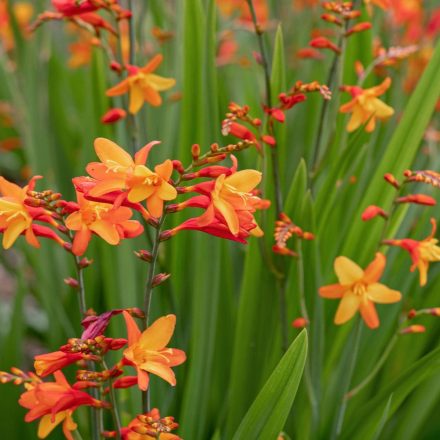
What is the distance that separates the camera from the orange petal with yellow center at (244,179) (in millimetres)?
950

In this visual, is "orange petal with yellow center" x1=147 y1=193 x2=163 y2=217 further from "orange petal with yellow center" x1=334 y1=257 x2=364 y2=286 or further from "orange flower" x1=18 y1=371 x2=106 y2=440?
"orange petal with yellow center" x1=334 y1=257 x2=364 y2=286

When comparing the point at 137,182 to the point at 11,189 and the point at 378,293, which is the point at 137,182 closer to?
the point at 11,189

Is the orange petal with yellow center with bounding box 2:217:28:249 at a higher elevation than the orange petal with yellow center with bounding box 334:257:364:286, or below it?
higher

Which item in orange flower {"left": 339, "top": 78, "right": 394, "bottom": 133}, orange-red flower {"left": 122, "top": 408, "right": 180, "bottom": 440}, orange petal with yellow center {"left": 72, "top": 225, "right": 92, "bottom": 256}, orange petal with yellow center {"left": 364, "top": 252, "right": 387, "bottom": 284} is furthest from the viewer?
orange flower {"left": 339, "top": 78, "right": 394, "bottom": 133}

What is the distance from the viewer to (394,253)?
1.62 metres

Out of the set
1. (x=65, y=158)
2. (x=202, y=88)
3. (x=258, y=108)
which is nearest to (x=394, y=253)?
(x=202, y=88)

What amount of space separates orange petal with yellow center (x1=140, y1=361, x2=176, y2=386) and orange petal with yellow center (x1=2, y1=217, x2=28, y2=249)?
249 millimetres

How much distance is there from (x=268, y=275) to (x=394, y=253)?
32cm

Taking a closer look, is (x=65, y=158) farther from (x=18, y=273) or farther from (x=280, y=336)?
(x=280, y=336)

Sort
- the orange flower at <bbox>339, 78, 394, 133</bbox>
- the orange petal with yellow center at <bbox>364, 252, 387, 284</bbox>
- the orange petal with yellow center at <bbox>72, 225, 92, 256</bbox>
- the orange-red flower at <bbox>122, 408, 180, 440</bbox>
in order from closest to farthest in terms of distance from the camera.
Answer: the orange-red flower at <bbox>122, 408, 180, 440</bbox> → the orange petal with yellow center at <bbox>72, 225, 92, 256</bbox> → the orange petal with yellow center at <bbox>364, 252, 387, 284</bbox> → the orange flower at <bbox>339, 78, 394, 133</bbox>

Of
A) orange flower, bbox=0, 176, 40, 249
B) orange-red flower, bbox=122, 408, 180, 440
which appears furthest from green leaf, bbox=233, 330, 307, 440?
orange flower, bbox=0, 176, 40, 249

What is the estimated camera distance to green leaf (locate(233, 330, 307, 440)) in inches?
40.8

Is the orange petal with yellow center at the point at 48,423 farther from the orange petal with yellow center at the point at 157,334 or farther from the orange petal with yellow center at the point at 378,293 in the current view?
the orange petal with yellow center at the point at 378,293

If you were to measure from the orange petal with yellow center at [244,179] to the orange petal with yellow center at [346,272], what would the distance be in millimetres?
319
